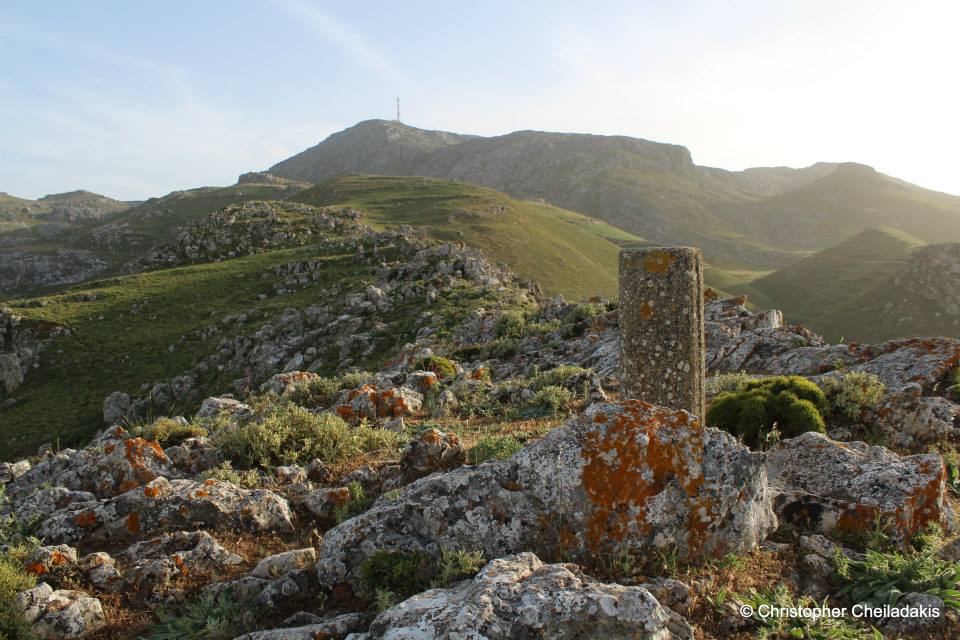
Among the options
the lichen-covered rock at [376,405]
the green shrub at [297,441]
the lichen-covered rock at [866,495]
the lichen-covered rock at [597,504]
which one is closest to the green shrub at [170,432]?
the green shrub at [297,441]

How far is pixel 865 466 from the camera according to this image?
706 cm

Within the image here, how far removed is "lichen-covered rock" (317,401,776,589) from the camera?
5.42m

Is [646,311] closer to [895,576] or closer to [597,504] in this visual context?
[597,504]

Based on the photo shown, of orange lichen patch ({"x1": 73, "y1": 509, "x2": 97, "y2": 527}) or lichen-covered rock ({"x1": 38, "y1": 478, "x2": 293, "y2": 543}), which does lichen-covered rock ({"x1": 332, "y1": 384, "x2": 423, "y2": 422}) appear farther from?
orange lichen patch ({"x1": 73, "y1": 509, "x2": 97, "y2": 527})

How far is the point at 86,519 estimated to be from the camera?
7430 millimetres

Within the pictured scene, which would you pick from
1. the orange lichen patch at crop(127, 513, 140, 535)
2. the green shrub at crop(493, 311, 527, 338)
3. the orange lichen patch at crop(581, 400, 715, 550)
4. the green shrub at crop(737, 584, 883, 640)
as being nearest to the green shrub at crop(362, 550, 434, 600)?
the orange lichen patch at crop(581, 400, 715, 550)

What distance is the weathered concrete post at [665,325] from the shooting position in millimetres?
8414

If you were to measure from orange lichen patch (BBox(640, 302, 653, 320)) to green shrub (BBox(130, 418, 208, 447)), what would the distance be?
362 inches

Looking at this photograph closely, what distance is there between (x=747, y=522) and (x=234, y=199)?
16030 centimetres

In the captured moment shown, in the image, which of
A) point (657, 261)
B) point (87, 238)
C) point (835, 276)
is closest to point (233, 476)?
point (657, 261)

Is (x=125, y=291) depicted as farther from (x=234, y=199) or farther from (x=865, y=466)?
(x=234, y=199)

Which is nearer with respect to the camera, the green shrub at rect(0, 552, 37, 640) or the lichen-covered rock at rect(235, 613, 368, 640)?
the lichen-covered rock at rect(235, 613, 368, 640)

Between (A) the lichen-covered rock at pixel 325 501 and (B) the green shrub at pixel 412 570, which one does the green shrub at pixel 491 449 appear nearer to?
(A) the lichen-covered rock at pixel 325 501

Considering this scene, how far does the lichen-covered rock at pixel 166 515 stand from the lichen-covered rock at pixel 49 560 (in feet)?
3.39
